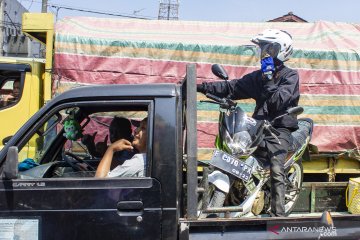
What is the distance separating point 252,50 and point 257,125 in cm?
305

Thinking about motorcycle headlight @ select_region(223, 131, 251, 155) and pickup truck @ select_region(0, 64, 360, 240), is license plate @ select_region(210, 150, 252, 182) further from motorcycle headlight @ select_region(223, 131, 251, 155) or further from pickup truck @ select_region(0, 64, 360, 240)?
pickup truck @ select_region(0, 64, 360, 240)

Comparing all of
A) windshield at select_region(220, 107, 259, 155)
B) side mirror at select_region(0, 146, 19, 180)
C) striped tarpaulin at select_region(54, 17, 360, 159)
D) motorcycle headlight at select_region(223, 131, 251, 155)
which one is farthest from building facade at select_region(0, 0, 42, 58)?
side mirror at select_region(0, 146, 19, 180)

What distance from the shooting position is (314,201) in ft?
14.8

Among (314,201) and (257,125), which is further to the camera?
(314,201)

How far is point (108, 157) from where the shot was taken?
310 cm

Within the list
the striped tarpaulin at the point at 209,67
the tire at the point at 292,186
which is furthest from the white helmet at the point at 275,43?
the striped tarpaulin at the point at 209,67

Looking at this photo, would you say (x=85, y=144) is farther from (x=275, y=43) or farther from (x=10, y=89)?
(x=10, y=89)

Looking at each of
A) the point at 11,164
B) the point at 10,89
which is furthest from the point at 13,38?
Result: the point at 11,164

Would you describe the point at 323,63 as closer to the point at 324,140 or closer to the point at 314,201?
the point at 324,140

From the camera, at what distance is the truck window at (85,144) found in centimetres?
309

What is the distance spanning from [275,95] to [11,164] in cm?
206

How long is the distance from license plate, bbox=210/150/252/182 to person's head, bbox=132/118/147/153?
0.60 m

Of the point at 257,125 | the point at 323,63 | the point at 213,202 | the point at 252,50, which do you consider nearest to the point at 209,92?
the point at 257,125

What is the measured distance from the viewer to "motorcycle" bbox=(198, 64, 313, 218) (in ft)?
11.3
